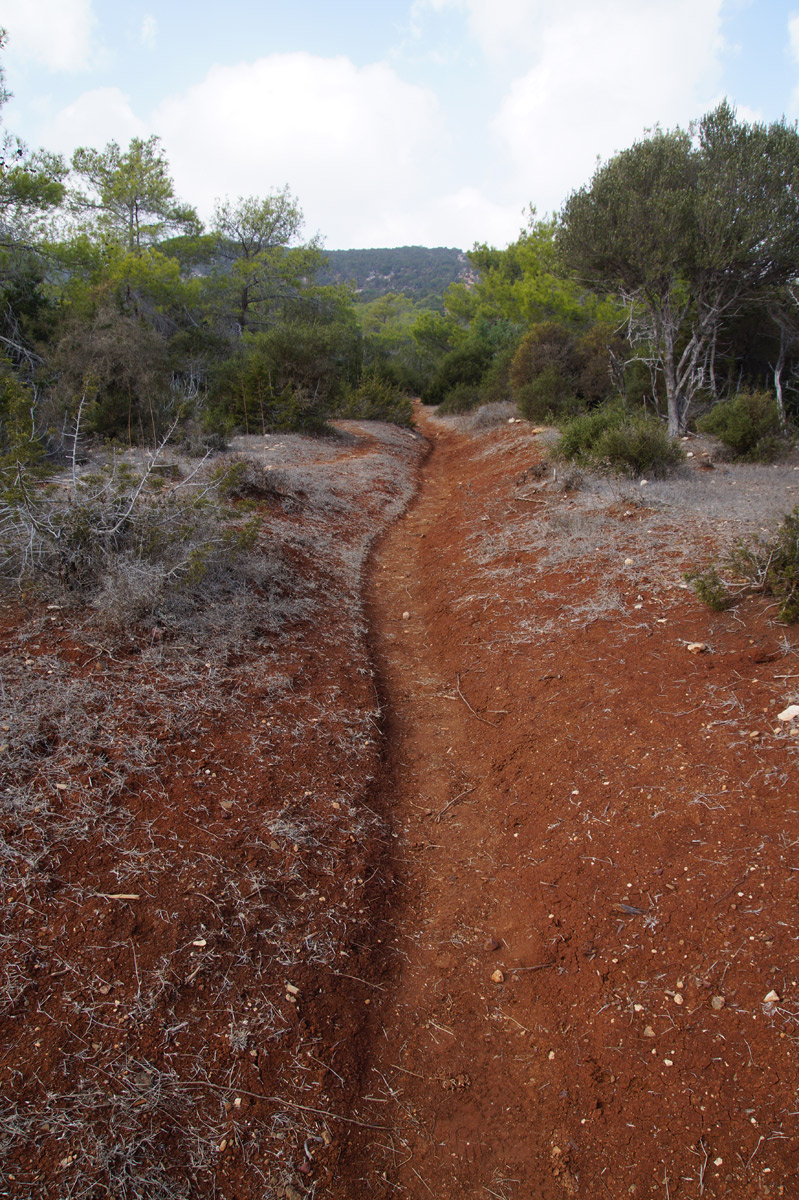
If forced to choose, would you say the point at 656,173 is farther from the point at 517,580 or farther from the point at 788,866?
the point at 788,866

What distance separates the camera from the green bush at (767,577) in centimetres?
468

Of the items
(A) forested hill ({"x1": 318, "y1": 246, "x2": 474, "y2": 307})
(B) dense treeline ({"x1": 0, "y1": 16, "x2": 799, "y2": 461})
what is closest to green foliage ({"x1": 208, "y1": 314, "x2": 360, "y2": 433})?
(B) dense treeline ({"x1": 0, "y1": 16, "x2": 799, "y2": 461})

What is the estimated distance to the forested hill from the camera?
78812mm

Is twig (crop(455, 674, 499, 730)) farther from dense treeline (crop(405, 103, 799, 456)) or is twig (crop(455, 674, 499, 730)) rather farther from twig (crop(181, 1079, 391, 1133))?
dense treeline (crop(405, 103, 799, 456))

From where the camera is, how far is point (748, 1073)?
7.33 ft

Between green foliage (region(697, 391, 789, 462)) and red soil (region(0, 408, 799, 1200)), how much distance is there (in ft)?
24.5

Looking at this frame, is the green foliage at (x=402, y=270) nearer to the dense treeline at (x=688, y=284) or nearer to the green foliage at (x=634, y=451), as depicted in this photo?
the dense treeline at (x=688, y=284)

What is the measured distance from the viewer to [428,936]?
309 cm

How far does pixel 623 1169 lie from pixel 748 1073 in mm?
544

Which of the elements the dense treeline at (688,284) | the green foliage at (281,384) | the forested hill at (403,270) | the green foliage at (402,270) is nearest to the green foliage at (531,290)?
the dense treeline at (688,284)

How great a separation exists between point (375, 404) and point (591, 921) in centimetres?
1794

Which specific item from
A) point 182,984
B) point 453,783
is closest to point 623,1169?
point 182,984

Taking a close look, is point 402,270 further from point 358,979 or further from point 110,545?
point 358,979

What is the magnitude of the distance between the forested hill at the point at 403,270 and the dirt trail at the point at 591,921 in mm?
72937
